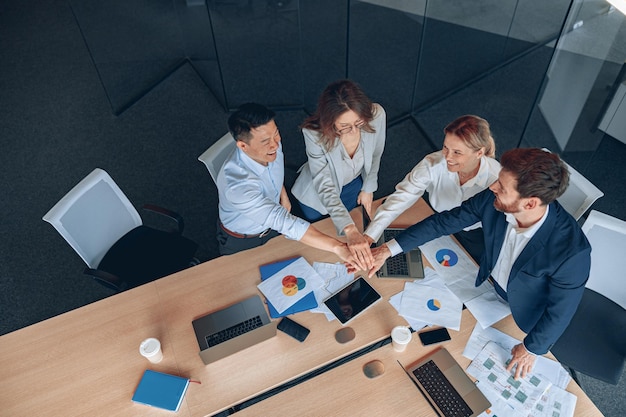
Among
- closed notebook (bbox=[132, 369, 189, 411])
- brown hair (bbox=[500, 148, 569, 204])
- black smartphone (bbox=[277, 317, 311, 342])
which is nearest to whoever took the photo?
brown hair (bbox=[500, 148, 569, 204])

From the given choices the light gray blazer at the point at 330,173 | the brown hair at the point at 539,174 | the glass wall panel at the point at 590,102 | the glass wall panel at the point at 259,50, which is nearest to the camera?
the brown hair at the point at 539,174

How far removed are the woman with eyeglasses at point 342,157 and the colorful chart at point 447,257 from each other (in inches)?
16.6

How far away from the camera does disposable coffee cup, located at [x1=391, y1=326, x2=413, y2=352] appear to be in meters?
2.33

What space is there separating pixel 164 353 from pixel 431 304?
1.36 metres

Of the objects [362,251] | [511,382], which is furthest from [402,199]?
[511,382]

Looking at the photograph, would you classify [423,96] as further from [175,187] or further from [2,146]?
A: [2,146]

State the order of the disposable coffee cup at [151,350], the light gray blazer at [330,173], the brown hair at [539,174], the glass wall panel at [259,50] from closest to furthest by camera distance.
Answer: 1. the brown hair at [539,174]
2. the disposable coffee cup at [151,350]
3. the light gray blazer at [330,173]
4. the glass wall panel at [259,50]

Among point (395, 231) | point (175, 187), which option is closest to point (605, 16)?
point (395, 231)

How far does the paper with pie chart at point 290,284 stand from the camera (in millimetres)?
2564

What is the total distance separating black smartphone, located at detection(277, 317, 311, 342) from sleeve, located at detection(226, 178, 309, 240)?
0.46 metres

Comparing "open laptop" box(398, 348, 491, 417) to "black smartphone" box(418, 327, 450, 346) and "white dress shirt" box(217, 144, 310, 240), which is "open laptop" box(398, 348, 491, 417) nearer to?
"black smartphone" box(418, 327, 450, 346)

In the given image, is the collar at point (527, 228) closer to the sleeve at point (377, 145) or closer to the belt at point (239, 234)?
the sleeve at point (377, 145)

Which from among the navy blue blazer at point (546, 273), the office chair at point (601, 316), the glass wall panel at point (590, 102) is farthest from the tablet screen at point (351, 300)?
the glass wall panel at point (590, 102)

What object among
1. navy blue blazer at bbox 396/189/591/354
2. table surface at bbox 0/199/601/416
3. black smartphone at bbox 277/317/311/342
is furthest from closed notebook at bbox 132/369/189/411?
navy blue blazer at bbox 396/189/591/354
